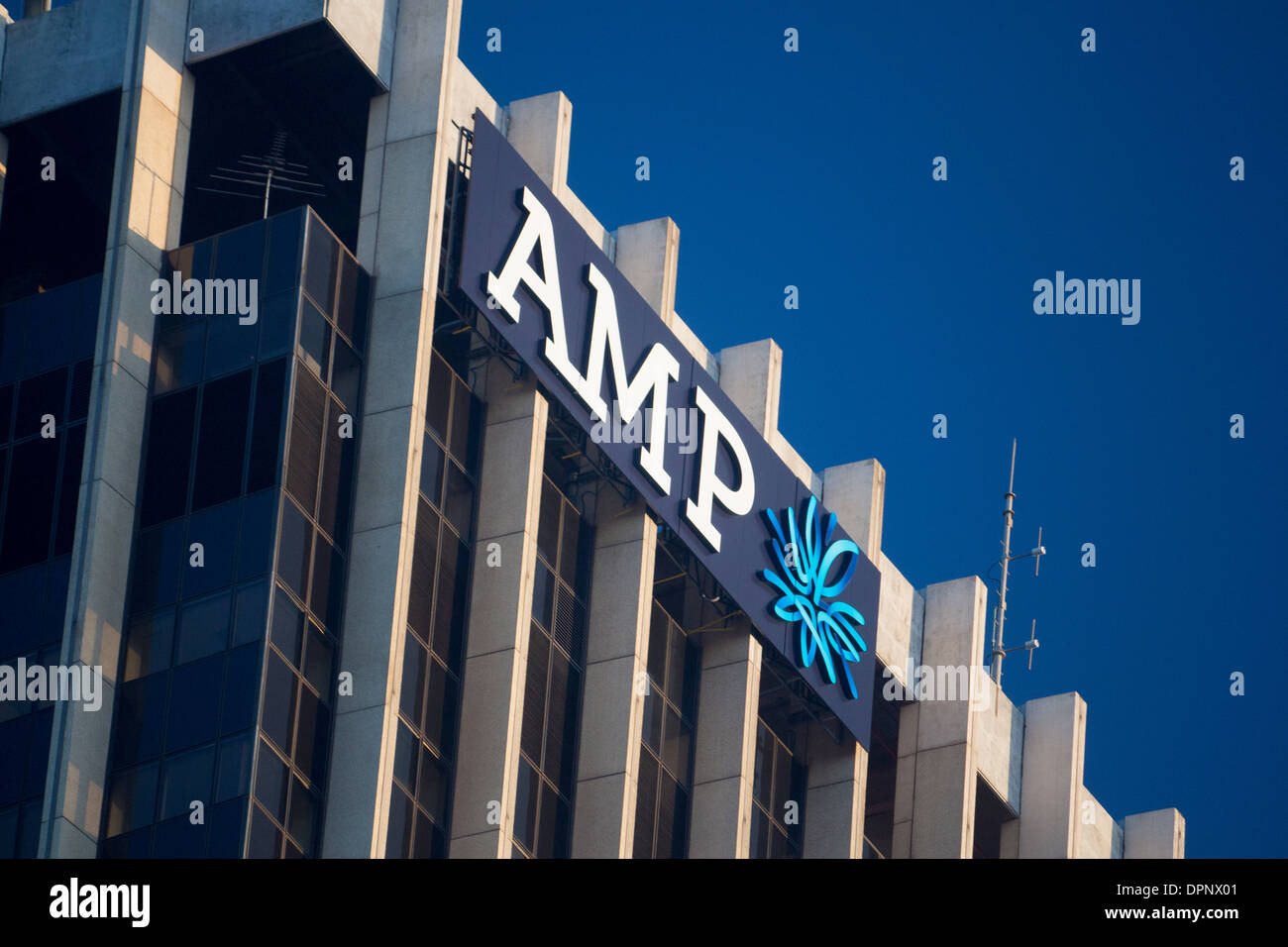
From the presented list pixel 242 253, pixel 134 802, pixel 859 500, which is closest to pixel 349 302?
pixel 242 253

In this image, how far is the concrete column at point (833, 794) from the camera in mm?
61531

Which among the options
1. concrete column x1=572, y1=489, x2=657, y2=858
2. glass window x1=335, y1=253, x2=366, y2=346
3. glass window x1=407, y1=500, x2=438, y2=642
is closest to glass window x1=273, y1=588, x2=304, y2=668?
glass window x1=407, y1=500, x2=438, y2=642

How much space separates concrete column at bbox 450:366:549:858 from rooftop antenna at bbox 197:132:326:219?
6.04 m

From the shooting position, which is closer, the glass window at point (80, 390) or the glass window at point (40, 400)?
the glass window at point (80, 390)

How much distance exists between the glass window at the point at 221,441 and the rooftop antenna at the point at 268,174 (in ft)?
21.8

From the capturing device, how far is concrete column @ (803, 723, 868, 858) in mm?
61531

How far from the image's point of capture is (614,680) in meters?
53.1

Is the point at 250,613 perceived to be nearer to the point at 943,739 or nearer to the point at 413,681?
the point at 413,681

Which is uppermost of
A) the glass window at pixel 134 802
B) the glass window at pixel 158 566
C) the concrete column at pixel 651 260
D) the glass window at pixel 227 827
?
the concrete column at pixel 651 260

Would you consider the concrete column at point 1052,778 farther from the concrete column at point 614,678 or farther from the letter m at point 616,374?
the letter m at point 616,374

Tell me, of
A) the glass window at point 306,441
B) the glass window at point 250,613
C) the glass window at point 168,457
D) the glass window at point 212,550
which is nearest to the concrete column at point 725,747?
the glass window at point 306,441

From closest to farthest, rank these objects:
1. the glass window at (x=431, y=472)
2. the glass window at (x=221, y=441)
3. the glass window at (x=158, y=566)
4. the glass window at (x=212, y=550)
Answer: the glass window at (x=212, y=550) → the glass window at (x=158, y=566) → the glass window at (x=221, y=441) → the glass window at (x=431, y=472)

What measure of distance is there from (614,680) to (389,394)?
9.12m
